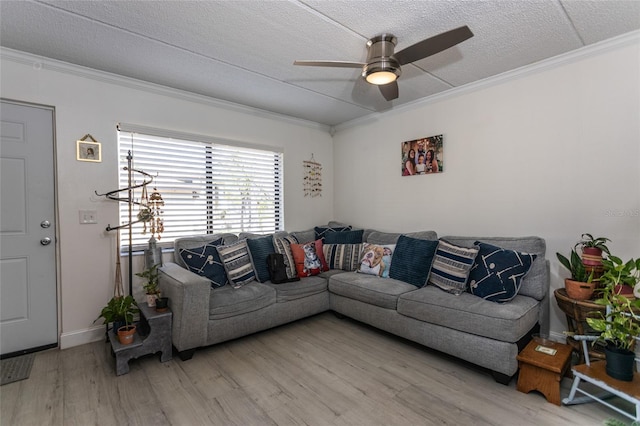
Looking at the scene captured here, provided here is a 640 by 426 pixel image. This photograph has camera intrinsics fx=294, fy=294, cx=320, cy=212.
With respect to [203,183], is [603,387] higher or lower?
lower

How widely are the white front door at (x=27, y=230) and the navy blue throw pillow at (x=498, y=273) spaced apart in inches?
150

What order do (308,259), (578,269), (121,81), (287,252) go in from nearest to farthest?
(578,269), (121,81), (287,252), (308,259)

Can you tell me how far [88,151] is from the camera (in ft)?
9.21

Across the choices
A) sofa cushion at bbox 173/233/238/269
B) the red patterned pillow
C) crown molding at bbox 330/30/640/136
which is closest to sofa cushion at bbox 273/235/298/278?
the red patterned pillow

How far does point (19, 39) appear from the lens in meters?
2.29

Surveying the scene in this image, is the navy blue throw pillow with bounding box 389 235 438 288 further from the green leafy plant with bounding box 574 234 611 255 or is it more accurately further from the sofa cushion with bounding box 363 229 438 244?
the green leafy plant with bounding box 574 234 611 255

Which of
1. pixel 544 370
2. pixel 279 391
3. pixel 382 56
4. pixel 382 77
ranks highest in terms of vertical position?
pixel 382 56

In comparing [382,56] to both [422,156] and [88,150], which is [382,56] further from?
[88,150]

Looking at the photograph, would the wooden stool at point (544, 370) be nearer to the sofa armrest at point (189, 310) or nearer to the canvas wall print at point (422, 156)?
the canvas wall print at point (422, 156)

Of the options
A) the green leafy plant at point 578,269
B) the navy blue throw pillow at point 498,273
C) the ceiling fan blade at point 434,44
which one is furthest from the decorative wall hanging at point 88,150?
the green leafy plant at point 578,269

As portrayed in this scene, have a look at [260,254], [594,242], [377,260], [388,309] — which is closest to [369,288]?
[388,309]

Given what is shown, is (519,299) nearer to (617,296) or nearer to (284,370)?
(617,296)

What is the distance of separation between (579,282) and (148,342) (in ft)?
11.1

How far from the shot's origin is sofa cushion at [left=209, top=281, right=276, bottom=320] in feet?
8.61
